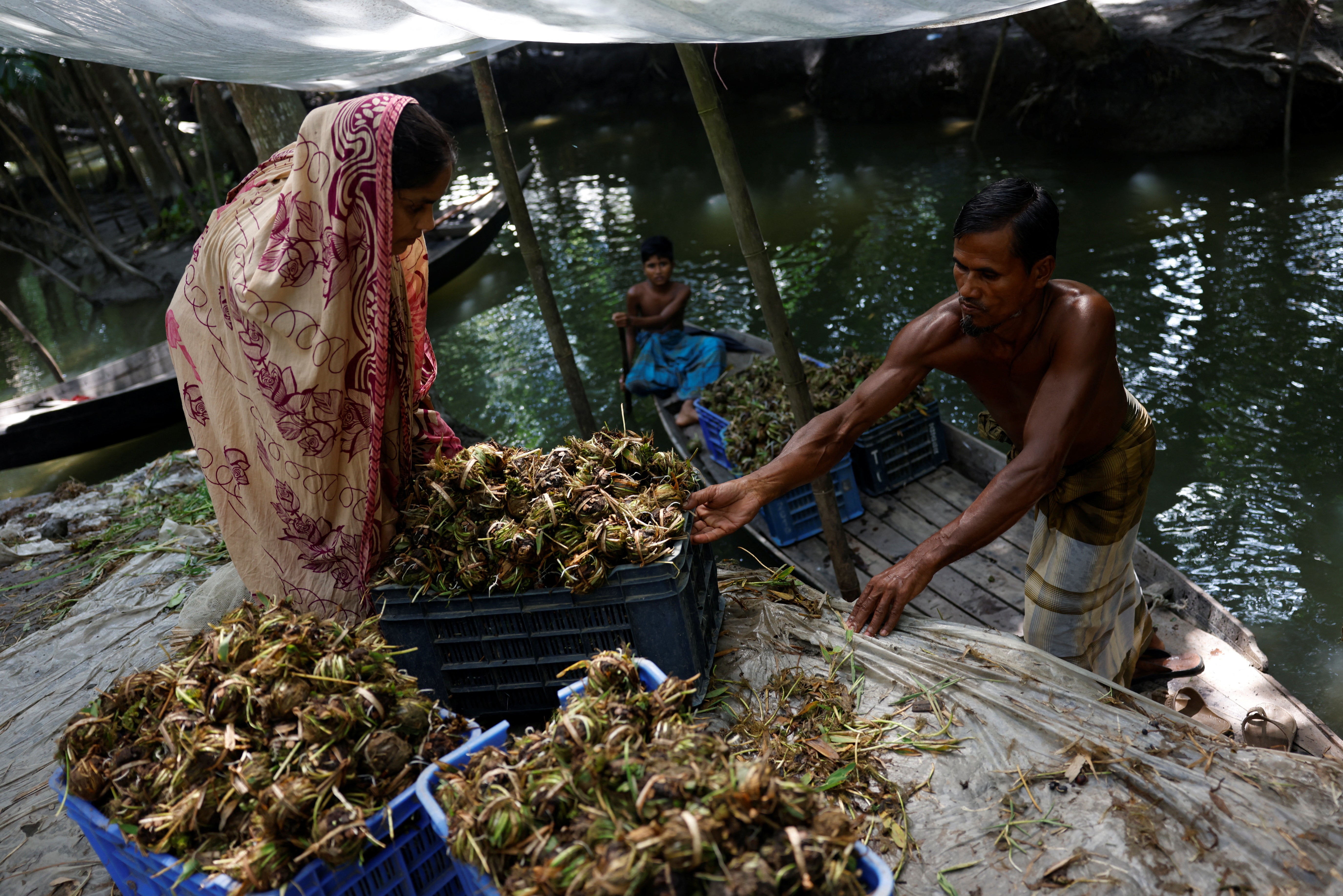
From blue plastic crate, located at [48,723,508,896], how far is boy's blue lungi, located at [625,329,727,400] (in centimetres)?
503

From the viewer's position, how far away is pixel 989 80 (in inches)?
479

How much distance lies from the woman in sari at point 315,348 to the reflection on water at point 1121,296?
13.8 feet

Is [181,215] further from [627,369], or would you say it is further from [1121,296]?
[1121,296]

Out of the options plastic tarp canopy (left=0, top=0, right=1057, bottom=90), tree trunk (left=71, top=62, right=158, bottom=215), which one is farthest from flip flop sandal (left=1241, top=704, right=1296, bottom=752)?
tree trunk (left=71, top=62, right=158, bottom=215)

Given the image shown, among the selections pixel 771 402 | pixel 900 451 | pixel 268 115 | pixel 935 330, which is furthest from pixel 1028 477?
pixel 268 115

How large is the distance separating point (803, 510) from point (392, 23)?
3.10 meters

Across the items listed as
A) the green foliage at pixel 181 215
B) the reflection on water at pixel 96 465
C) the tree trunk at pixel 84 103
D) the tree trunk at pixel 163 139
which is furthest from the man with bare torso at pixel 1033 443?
the green foliage at pixel 181 215

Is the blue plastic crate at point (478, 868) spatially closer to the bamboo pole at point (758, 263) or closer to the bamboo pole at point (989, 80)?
the bamboo pole at point (758, 263)

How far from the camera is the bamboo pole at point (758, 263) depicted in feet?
11.2

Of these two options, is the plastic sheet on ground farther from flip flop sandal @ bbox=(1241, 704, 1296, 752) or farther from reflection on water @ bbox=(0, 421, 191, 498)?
reflection on water @ bbox=(0, 421, 191, 498)

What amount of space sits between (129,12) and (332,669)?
2.62m

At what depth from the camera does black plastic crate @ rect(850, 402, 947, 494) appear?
4.98m

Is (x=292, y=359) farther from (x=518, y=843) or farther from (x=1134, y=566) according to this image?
(x=1134, y=566)

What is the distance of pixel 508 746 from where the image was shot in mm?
2102
